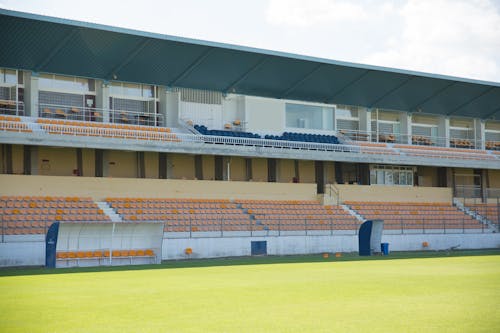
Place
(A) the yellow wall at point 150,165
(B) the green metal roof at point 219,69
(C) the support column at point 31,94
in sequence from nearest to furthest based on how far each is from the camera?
(B) the green metal roof at point 219,69 < (C) the support column at point 31,94 < (A) the yellow wall at point 150,165

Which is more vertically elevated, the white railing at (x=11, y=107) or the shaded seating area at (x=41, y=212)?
the white railing at (x=11, y=107)

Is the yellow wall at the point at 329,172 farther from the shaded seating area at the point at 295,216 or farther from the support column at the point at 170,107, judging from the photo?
the support column at the point at 170,107

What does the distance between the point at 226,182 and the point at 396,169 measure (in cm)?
1566

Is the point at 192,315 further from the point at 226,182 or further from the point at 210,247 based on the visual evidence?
the point at 226,182

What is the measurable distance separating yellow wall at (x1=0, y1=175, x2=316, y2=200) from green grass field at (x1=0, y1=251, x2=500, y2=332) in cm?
1300

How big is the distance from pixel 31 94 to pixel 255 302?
28.6 m

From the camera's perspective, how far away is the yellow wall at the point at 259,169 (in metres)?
47.3

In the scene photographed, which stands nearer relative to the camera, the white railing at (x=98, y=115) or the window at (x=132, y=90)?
the white railing at (x=98, y=115)

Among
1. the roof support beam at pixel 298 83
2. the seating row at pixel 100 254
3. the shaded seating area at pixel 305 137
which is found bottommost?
the seating row at pixel 100 254

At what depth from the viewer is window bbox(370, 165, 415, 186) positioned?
2051 inches

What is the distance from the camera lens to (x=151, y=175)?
43.3 meters

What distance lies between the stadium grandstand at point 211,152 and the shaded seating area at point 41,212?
0.30 feet

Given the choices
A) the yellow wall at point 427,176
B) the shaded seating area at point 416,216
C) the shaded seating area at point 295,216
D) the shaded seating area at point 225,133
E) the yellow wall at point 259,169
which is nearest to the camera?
the shaded seating area at point 295,216

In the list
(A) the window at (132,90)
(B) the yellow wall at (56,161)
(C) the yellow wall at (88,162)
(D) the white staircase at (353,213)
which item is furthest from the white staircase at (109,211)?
(D) the white staircase at (353,213)
